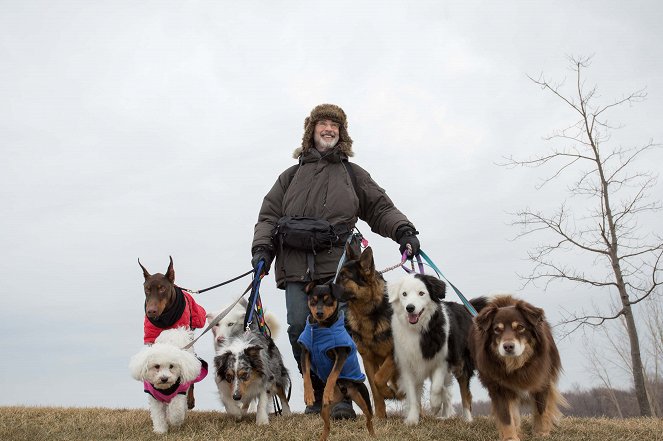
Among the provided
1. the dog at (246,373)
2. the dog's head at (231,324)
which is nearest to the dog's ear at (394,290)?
the dog at (246,373)

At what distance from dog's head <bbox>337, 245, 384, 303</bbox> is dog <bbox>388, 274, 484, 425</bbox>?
29cm

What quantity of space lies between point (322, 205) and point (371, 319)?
152 centimetres

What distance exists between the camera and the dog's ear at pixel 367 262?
20.1 feet

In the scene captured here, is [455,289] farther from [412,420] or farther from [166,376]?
[166,376]

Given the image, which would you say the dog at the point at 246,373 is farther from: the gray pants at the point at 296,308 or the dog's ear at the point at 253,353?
the gray pants at the point at 296,308

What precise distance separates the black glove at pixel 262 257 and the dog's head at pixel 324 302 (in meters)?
1.49

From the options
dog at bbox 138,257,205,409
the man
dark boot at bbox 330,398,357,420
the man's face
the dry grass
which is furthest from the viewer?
the man's face

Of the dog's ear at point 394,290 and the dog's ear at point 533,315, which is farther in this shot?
the dog's ear at point 394,290

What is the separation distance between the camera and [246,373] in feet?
20.7

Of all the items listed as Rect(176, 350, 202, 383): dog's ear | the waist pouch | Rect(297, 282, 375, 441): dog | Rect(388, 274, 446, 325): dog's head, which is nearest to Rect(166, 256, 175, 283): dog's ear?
Rect(176, 350, 202, 383): dog's ear

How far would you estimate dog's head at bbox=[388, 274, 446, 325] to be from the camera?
246 inches

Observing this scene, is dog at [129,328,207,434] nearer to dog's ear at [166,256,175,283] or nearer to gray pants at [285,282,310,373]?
dog's ear at [166,256,175,283]

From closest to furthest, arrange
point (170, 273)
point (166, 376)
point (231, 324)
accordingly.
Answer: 1. point (166, 376)
2. point (170, 273)
3. point (231, 324)

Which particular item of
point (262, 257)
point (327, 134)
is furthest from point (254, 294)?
point (327, 134)
